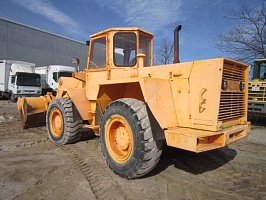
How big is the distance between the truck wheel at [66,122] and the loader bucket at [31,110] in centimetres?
188

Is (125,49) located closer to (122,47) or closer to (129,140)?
(122,47)

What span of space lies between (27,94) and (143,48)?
1622cm

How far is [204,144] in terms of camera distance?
294 centimetres

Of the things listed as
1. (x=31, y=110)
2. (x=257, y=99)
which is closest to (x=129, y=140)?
(x=31, y=110)

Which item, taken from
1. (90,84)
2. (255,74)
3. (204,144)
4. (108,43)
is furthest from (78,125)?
(255,74)

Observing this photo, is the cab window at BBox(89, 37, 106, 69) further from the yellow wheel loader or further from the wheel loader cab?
the yellow wheel loader

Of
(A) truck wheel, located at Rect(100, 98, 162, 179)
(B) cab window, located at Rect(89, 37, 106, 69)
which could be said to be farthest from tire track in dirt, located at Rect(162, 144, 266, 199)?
(B) cab window, located at Rect(89, 37, 106, 69)

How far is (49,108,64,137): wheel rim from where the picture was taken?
18.4 ft

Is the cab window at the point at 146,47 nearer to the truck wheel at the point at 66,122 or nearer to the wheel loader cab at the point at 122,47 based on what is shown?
the wheel loader cab at the point at 122,47

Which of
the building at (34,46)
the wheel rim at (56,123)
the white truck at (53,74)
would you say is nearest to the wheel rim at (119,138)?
the wheel rim at (56,123)

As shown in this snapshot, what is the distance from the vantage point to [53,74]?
20422mm

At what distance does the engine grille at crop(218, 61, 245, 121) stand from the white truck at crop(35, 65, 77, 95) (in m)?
18.3

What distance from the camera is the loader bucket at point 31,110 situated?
703cm

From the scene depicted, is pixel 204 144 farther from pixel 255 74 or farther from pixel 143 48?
pixel 255 74
